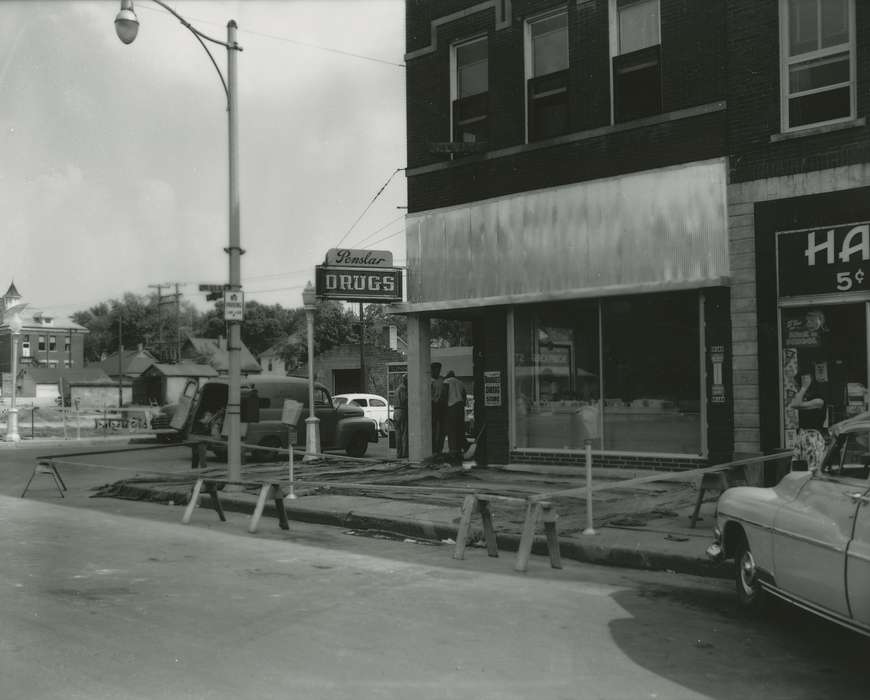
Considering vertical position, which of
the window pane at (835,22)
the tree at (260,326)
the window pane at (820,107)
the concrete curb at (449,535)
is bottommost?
the concrete curb at (449,535)

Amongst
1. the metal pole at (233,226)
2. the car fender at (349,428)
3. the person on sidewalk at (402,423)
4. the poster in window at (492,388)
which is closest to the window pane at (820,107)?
the poster in window at (492,388)

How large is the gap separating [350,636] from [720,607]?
285 cm

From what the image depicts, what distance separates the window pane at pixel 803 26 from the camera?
42.2 feet

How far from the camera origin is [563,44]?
15828mm

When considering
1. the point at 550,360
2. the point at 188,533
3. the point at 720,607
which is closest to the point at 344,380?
the point at 550,360

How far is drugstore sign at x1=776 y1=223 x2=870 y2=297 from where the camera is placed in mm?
12156

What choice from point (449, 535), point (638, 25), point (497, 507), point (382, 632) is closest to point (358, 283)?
point (638, 25)

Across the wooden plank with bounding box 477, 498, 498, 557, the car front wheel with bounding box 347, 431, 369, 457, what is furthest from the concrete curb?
the car front wheel with bounding box 347, 431, 369, 457

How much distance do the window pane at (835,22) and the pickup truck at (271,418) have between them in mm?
13216

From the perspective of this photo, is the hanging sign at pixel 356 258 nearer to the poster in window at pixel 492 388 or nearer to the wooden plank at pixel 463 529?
the poster in window at pixel 492 388

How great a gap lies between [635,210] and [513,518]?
5.85 m

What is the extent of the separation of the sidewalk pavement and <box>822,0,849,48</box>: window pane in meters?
6.53

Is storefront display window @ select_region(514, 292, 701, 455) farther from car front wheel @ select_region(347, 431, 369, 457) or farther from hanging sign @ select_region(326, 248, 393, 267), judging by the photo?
car front wheel @ select_region(347, 431, 369, 457)

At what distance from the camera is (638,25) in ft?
48.8
